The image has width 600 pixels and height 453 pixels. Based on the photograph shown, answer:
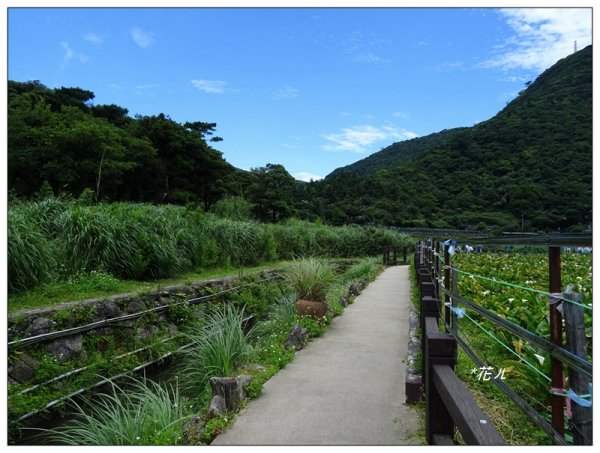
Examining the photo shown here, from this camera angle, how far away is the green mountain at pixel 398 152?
68188 millimetres

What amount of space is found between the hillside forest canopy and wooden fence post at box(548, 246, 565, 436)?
10.0 metres

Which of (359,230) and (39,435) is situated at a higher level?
(359,230)

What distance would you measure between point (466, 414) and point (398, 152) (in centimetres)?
7248

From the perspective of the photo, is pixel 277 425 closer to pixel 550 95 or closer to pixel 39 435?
pixel 39 435

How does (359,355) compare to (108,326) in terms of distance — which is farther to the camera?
(108,326)

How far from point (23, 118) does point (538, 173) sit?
3756 cm

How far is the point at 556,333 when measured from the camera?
152 centimetres

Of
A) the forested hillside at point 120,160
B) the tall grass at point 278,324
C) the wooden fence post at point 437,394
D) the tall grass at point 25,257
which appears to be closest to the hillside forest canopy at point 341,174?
the forested hillside at point 120,160

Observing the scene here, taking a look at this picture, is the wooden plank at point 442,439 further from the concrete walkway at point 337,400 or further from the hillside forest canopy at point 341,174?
the hillside forest canopy at point 341,174

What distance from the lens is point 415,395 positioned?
3.61 m

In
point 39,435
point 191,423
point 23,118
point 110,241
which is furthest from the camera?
point 23,118

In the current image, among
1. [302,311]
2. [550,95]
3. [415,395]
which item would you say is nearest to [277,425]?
[415,395]

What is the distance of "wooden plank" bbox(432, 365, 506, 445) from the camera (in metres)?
1.62

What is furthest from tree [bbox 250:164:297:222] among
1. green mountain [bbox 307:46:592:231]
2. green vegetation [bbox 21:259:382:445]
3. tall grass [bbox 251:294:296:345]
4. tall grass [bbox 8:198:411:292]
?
tall grass [bbox 251:294:296:345]
